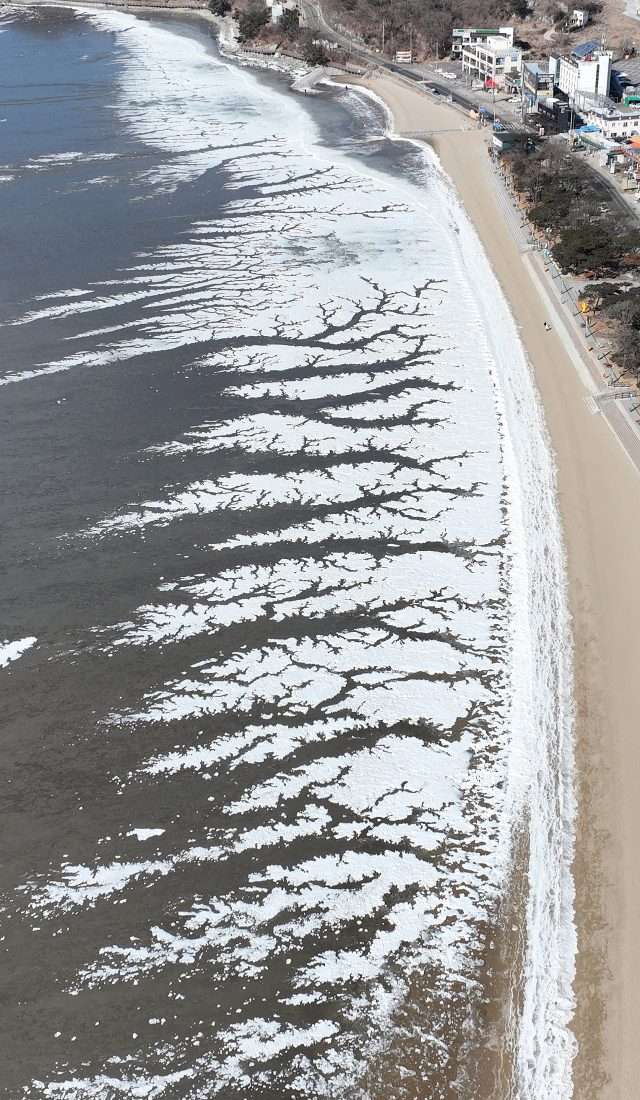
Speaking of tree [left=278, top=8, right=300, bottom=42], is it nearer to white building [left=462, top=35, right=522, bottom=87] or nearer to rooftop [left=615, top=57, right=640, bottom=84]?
white building [left=462, top=35, right=522, bottom=87]

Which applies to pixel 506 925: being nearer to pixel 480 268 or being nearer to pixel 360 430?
pixel 360 430

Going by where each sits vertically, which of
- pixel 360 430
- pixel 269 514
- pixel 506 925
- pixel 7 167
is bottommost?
pixel 506 925

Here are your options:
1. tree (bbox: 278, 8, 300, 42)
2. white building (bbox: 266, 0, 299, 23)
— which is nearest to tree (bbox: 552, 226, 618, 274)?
tree (bbox: 278, 8, 300, 42)

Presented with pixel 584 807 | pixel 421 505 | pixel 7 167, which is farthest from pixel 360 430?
pixel 7 167

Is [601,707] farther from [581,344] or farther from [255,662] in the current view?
[581,344]

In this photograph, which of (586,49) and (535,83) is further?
(586,49)

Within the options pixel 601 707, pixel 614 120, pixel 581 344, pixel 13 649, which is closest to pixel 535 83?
pixel 614 120
